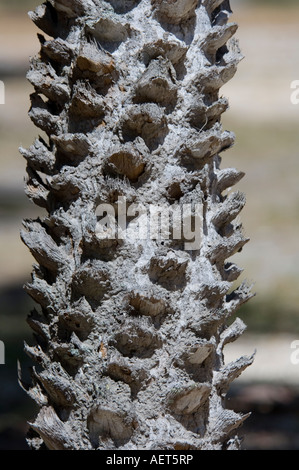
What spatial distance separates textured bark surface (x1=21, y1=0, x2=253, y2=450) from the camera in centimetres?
139

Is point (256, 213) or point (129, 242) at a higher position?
point (256, 213)

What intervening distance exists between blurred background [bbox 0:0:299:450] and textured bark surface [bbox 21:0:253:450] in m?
0.18

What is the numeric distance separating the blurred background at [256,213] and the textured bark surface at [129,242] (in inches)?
6.9

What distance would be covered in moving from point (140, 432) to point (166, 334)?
6.7 inches

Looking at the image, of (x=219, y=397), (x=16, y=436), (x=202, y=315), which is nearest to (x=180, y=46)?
(x=202, y=315)

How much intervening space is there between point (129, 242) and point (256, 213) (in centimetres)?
642

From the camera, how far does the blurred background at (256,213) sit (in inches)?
144

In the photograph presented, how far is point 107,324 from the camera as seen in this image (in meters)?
1.39

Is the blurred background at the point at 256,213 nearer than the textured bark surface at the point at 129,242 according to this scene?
No

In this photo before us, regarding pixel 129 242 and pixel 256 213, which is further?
pixel 256 213

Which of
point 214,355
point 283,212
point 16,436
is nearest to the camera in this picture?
point 214,355

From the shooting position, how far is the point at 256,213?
25.4ft

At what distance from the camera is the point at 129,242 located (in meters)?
1.41
